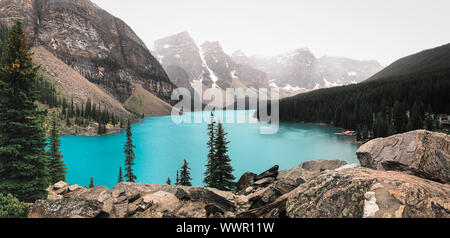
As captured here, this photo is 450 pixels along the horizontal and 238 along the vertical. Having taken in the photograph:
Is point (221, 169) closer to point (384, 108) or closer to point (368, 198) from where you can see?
point (368, 198)

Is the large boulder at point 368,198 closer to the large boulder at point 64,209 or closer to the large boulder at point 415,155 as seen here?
the large boulder at point 415,155

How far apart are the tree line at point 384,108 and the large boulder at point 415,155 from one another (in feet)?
202

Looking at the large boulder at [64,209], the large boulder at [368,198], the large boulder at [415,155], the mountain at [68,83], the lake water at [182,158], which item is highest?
the mountain at [68,83]

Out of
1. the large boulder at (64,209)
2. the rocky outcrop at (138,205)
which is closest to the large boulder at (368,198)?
the rocky outcrop at (138,205)

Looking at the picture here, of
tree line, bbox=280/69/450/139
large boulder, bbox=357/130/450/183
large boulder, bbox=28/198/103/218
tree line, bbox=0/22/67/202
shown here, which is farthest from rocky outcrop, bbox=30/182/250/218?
tree line, bbox=280/69/450/139

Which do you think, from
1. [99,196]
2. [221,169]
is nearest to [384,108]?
[221,169]

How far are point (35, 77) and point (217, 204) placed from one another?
11.3 m

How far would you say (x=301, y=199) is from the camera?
5.54m

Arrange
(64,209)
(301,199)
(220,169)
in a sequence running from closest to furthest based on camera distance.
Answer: (301,199), (64,209), (220,169)

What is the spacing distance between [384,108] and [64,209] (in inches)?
4291

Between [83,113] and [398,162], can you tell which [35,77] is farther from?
[83,113]

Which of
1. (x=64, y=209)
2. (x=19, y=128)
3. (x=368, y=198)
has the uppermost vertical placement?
(x=19, y=128)

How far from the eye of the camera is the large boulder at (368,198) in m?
4.12

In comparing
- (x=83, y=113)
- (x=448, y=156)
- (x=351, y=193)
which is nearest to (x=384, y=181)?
(x=351, y=193)
